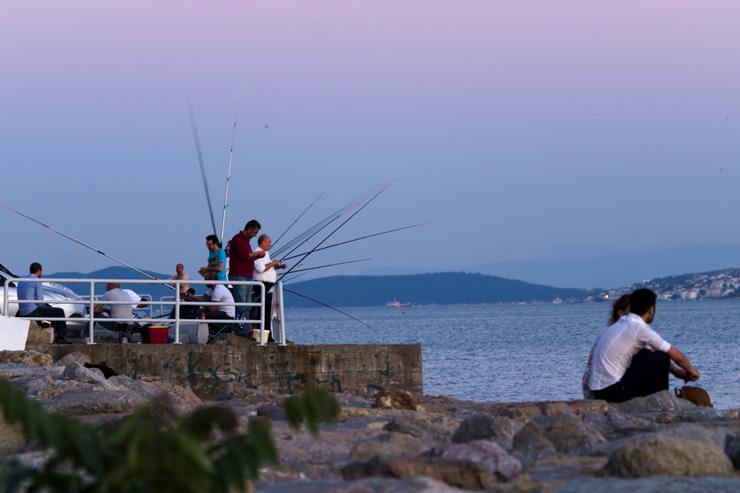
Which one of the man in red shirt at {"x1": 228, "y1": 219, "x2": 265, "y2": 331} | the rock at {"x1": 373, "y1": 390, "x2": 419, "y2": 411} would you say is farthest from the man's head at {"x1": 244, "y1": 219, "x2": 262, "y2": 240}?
the rock at {"x1": 373, "y1": 390, "x2": 419, "y2": 411}

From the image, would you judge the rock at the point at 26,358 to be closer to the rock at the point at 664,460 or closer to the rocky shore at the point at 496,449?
the rocky shore at the point at 496,449

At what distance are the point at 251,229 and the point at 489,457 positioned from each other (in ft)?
34.6

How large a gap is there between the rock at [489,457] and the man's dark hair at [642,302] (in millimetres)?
4303

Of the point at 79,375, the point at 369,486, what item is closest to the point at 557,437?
the point at 369,486

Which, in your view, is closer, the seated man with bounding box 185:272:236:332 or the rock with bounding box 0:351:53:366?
the rock with bounding box 0:351:53:366

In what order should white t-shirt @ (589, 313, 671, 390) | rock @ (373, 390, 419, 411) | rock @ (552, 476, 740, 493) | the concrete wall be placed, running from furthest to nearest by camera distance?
the concrete wall
white t-shirt @ (589, 313, 671, 390)
rock @ (373, 390, 419, 411)
rock @ (552, 476, 740, 493)

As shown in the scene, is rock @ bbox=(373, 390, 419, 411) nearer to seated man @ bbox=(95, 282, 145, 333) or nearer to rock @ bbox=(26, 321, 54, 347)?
rock @ bbox=(26, 321, 54, 347)

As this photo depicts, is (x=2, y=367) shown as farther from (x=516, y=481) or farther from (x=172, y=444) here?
(x=172, y=444)

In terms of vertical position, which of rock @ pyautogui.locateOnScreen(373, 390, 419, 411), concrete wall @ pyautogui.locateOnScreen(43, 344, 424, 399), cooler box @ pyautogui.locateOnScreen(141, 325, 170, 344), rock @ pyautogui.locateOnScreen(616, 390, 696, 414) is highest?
cooler box @ pyautogui.locateOnScreen(141, 325, 170, 344)

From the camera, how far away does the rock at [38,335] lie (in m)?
15.6

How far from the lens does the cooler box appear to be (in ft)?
53.0

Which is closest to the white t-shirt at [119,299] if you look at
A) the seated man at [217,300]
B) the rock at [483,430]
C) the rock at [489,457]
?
the seated man at [217,300]

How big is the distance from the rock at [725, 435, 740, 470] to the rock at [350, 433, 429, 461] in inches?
51.8

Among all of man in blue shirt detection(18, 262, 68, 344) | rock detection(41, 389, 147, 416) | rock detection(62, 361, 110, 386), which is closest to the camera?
rock detection(41, 389, 147, 416)
